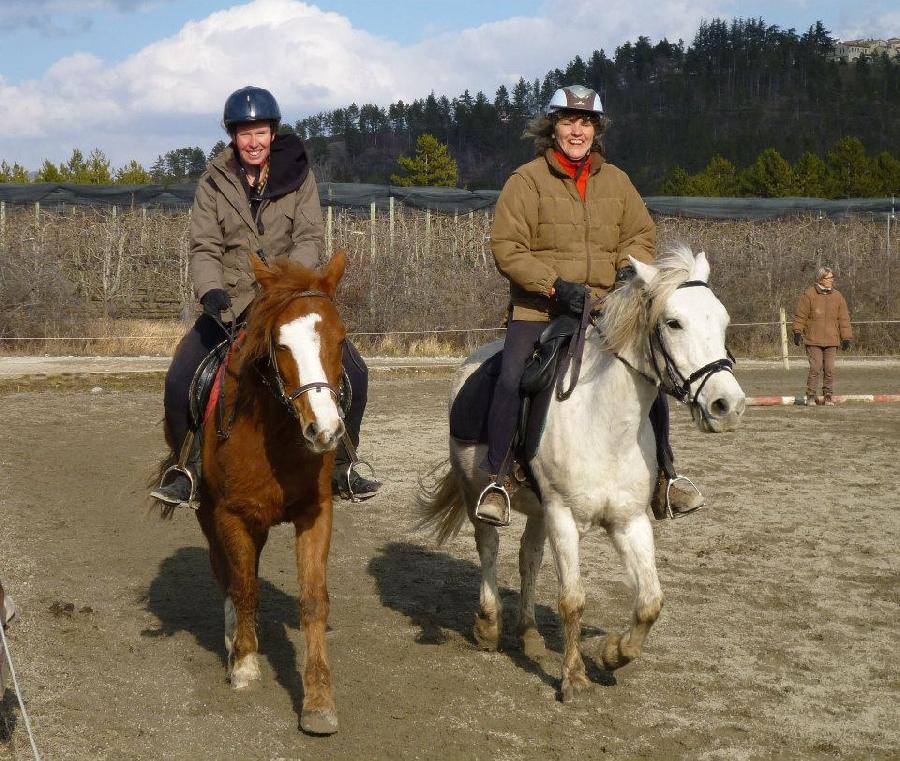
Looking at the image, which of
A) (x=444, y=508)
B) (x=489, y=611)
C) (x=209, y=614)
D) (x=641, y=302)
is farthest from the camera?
(x=444, y=508)

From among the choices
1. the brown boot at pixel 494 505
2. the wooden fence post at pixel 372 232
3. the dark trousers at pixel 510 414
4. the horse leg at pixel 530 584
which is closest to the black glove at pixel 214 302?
the dark trousers at pixel 510 414

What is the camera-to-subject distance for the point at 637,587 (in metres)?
5.66

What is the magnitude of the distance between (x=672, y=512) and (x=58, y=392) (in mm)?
14323

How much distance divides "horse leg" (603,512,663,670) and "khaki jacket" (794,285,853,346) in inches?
532

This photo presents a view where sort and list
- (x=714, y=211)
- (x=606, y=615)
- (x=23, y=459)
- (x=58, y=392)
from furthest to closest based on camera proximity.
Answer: (x=714, y=211) < (x=58, y=392) < (x=23, y=459) < (x=606, y=615)

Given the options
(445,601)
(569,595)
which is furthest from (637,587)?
(445,601)

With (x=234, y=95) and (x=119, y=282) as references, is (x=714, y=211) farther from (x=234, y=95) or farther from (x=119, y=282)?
(x=234, y=95)

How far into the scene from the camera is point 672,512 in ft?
19.8

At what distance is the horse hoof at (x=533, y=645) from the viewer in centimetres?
649

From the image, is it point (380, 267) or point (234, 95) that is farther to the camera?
point (380, 267)

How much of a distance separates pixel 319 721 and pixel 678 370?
7.62ft

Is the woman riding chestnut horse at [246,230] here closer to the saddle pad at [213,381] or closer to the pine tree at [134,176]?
the saddle pad at [213,381]

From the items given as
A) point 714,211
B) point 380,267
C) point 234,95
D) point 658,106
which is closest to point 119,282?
point 380,267

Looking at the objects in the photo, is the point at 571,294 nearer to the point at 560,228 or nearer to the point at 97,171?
the point at 560,228
